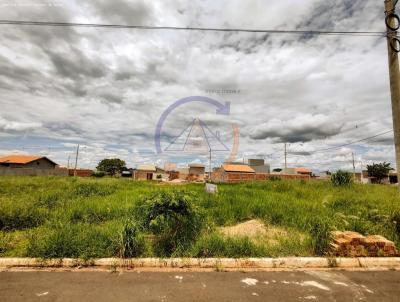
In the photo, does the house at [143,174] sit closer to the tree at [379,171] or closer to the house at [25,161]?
the house at [25,161]

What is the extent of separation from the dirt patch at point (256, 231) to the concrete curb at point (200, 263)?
1055mm

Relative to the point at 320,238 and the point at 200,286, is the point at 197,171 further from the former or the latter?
the point at 200,286

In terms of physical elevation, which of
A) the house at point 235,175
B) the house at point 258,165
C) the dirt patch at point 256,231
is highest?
the house at point 258,165

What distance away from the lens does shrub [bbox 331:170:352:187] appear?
16797mm

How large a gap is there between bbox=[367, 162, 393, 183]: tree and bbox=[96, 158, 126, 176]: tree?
178 ft

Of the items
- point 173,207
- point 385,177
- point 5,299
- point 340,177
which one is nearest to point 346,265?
point 173,207

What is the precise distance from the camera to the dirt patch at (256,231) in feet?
17.3

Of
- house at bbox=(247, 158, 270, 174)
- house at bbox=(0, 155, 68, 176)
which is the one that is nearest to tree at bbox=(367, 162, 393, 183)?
house at bbox=(247, 158, 270, 174)

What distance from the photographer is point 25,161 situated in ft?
134

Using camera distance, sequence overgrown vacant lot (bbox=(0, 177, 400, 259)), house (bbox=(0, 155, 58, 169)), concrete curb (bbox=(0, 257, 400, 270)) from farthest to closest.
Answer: house (bbox=(0, 155, 58, 169))
overgrown vacant lot (bbox=(0, 177, 400, 259))
concrete curb (bbox=(0, 257, 400, 270))

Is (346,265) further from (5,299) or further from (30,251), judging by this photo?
(30,251)

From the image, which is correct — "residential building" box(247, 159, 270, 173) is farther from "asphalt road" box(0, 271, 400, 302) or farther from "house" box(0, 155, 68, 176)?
"asphalt road" box(0, 271, 400, 302)

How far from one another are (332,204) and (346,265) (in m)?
5.78

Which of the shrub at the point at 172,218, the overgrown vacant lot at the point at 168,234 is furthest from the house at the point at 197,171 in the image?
the shrub at the point at 172,218
